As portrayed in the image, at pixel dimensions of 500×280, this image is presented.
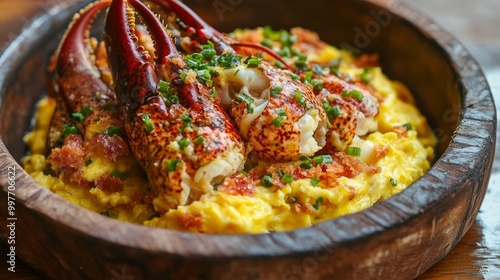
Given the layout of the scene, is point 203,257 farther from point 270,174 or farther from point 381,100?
point 381,100

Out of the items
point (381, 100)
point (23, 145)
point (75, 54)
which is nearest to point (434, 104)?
point (381, 100)

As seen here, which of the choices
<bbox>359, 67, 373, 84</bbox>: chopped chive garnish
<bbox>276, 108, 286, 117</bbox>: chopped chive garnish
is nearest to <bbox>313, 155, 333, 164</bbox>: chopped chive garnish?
<bbox>276, 108, 286, 117</bbox>: chopped chive garnish

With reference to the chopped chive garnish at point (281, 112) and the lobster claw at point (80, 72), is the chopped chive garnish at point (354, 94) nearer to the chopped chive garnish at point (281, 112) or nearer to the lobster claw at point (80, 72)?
the chopped chive garnish at point (281, 112)

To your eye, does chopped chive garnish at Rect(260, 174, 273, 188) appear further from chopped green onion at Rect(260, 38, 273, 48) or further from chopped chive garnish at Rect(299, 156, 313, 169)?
chopped green onion at Rect(260, 38, 273, 48)

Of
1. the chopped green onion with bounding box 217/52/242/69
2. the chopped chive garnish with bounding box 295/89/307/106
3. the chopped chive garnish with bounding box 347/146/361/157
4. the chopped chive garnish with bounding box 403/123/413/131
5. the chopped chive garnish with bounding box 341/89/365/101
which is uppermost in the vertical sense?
the chopped green onion with bounding box 217/52/242/69

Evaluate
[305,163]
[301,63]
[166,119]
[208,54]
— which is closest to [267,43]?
[301,63]

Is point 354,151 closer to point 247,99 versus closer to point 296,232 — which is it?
point 247,99
